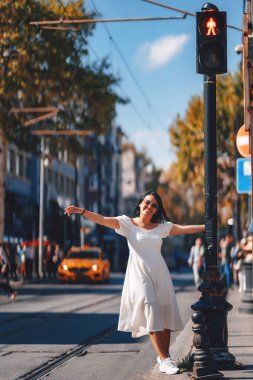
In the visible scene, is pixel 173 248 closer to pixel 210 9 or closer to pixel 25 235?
pixel 25 235

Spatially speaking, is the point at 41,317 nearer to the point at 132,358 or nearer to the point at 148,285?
the point at 132,358

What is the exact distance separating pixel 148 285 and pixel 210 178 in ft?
4.36

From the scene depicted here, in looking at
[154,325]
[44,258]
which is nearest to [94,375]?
[154,325]

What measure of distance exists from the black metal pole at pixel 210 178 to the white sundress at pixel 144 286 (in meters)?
0.55

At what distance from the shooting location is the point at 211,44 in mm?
10359

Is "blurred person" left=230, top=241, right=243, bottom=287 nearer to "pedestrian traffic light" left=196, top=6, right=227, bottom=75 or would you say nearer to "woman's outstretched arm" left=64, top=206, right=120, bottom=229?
"pedestrian traffic light" left=196, top=6, right=227, bottom=75

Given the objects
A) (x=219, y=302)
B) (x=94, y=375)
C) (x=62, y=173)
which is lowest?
(x=94, y=375)

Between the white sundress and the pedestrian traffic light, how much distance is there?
1758 mm

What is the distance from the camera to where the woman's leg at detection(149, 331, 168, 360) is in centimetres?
980

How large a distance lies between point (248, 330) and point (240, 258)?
48.4 feet

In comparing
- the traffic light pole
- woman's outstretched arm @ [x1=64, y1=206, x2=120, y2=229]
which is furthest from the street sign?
woman's outstretched arm @ [x1=64, y1=206, x2=120, y2=229]

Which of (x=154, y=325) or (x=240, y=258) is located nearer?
(x=154, y=325)

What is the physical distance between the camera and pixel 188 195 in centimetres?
11475

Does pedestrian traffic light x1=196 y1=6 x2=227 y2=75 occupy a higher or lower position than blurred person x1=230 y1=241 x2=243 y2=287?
A: higher
